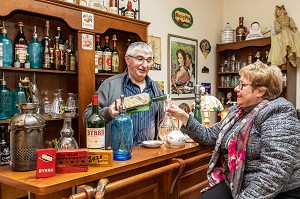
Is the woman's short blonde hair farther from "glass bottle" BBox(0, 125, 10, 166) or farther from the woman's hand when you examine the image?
"glass bottle" BBox(0, 125, 10, 166)

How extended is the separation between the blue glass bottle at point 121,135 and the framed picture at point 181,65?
2.54 metres

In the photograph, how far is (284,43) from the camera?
371cm

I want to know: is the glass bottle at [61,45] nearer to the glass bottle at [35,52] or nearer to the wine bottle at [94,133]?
the glass bottle at [35,52]

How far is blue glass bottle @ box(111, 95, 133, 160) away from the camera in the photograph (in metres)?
1.36

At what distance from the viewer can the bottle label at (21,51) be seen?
236 centimetres

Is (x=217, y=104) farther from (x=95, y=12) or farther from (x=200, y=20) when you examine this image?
(x=200, y=20)

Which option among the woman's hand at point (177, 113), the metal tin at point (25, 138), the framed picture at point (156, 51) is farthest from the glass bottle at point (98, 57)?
the metal tin at point (25, 138)

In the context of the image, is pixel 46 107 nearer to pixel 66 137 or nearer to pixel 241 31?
pixel 66 137

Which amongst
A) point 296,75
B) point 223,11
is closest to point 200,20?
point 223,11

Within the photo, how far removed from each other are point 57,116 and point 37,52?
1.88 feet

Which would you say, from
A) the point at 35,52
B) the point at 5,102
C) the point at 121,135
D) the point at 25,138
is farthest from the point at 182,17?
the point at 25,138

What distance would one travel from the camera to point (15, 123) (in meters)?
1.11

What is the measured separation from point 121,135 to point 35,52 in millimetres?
1497

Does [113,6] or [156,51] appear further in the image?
[156,51]
